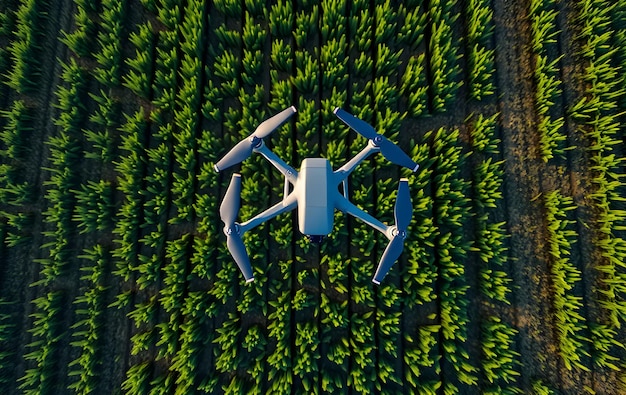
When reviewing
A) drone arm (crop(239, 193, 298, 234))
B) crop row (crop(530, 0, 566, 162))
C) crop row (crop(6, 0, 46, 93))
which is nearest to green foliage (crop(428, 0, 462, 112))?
crop row (crop(530, 0, 566, 162))

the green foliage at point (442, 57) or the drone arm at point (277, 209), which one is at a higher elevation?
the green foliage at point (442, 57)

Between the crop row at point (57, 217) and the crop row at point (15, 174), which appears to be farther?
the crop row at point (15, 174)

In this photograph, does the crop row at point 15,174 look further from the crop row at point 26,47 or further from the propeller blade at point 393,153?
the propeller blade at point 393,153

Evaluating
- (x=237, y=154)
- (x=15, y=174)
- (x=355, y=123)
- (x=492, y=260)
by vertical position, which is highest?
(x=355, y=123)

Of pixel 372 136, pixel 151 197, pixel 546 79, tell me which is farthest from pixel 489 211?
pixel 151 197

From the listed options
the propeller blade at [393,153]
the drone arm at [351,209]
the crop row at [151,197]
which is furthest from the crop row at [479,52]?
the crop row at [151,197]

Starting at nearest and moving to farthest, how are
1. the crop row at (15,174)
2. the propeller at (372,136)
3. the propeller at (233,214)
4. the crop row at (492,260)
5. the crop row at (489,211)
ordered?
the propeller at (233,214)
the propeller at (372,136)
the crop row at (492,260)
the crop row at (489,211)
the crop row at (15,174)

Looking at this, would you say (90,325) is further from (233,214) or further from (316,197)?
(316,197)

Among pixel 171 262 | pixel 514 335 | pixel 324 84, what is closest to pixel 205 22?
pixel 324 84

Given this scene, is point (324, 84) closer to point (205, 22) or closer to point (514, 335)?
point (205, 22)
